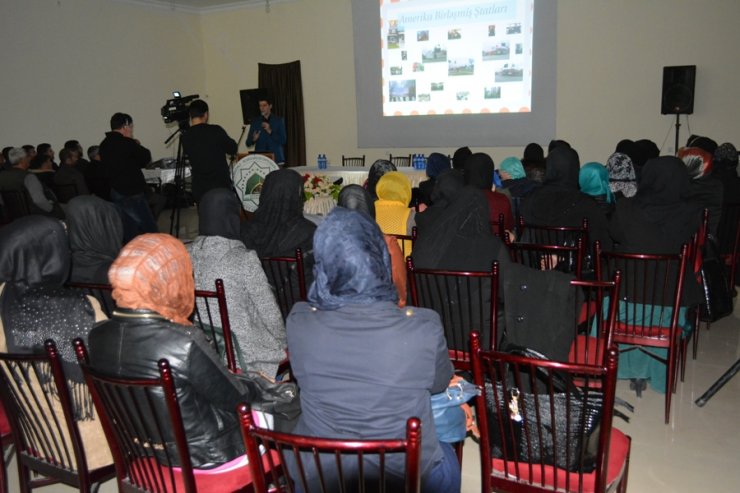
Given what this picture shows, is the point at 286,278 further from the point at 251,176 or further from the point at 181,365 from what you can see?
the point at 251,176

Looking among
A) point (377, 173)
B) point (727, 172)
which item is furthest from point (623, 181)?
point (377, 173)

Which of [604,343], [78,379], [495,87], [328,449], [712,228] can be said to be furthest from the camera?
Result: [495,87]

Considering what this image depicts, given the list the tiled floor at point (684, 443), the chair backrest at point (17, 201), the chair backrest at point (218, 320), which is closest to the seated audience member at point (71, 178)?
the chair backrest at point (17, 201)

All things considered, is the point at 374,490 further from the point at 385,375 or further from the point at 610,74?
the point at 610,74

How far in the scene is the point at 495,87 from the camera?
23.6ft

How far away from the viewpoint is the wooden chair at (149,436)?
1.34 meters

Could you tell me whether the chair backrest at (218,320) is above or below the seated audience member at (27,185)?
below

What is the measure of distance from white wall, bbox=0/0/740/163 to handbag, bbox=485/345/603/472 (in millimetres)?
5972

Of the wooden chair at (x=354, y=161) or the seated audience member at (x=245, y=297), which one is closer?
the seated audience member at (x=245, y=297)

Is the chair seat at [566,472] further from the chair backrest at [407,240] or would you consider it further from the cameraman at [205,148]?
the cameraman at [205,148]

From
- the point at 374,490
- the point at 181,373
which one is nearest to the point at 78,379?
the point at 181,373

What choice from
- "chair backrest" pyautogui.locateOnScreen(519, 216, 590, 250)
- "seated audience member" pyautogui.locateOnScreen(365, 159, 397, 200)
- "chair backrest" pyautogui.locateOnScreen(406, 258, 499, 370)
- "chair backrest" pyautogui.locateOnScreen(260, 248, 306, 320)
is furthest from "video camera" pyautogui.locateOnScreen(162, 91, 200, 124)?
"chair backrest" pyautogui.locateOnScreen(406, 258, 499, 370)

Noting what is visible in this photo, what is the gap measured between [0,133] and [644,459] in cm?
751

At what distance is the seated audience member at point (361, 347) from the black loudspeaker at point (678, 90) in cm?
594
